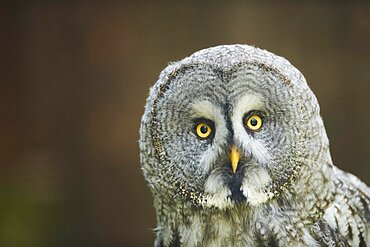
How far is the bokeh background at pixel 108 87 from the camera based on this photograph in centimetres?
480

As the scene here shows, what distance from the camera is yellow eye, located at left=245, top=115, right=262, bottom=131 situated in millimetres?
2287

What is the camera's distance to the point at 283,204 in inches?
95.3

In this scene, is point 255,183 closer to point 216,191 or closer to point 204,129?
point 216,191

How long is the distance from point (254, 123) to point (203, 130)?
0.16 m

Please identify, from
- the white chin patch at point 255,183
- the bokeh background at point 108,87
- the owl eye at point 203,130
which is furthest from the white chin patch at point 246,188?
the bokeh background at point 108,87

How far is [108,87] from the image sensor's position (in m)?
4.96

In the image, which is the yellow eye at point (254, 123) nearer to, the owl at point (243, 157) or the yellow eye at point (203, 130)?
the owl at point (243, 157)

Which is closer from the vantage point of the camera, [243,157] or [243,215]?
[243,157]

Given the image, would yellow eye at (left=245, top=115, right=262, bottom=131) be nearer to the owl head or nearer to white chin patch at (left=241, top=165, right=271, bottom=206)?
the owl head

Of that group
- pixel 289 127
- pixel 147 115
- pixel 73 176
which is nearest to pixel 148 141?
pixel 147 115

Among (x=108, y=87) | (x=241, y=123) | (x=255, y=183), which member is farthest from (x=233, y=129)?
(x=108, y=87)

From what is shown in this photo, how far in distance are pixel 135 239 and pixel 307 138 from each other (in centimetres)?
300

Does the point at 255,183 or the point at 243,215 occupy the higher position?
the point at 255,183

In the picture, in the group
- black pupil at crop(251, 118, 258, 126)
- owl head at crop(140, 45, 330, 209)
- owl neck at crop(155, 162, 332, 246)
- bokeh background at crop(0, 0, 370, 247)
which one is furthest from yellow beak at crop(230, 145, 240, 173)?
bokeh background at crop(0, 0, 370, 247)
